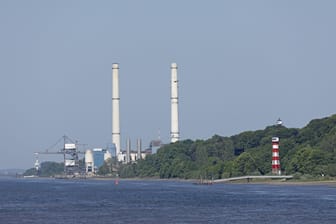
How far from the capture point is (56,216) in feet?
326

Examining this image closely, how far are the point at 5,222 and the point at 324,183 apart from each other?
97.5m

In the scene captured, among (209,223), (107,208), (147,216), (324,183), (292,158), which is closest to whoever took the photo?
(209,223)

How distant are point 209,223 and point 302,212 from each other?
1553 cm

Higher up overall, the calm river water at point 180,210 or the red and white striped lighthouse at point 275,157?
the red and white striped lighthouse at point 275,157

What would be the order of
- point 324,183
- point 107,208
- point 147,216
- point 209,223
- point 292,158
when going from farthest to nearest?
point 292,158 < point 324,183 < point 107,208 < point 147,216 < point 209,223

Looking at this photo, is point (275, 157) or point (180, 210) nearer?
point (180, 210)

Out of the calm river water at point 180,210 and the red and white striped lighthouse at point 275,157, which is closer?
the calm river water at point 180,210

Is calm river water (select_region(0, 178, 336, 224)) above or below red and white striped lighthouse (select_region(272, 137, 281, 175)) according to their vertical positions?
below

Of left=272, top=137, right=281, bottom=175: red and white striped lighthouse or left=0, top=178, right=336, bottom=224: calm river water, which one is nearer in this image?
left=0, top=178, right=336, bottom=224: calm river water

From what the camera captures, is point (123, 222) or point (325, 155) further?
point (325, 155)

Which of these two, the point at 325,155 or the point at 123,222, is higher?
the point at 325,155

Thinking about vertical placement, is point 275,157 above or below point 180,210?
above

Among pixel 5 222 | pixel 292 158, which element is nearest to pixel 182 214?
pixel 5 222

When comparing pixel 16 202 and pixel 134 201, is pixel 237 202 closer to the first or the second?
pixel 134 201
